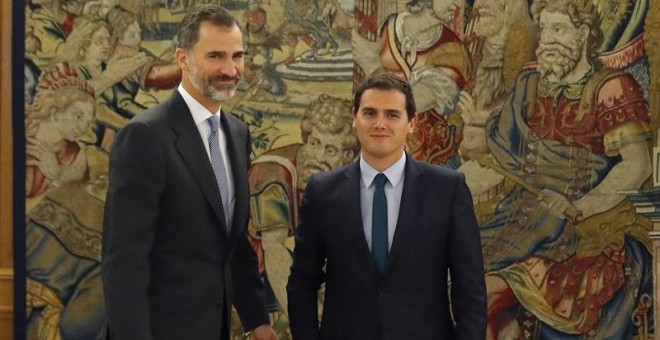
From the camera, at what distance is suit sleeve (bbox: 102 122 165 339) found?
320cm

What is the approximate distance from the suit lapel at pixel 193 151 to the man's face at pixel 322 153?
1.92m

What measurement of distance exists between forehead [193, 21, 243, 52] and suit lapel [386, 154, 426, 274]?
805mm

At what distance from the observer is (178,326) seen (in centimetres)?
335

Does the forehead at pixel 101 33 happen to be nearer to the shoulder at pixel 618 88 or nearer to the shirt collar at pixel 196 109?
the shirt collar at pixel 196 109

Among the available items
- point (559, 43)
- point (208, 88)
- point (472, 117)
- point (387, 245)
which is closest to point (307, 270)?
point (387, 245)

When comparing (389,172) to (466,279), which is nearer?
(466,279)

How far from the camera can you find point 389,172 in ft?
12.2

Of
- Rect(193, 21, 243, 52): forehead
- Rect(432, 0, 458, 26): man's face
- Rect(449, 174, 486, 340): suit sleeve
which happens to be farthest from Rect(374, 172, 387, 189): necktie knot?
Rect(432, 0, 458, 26): man's face

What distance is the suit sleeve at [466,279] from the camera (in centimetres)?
361

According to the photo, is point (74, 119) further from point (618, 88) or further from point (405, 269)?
point (618, 88)

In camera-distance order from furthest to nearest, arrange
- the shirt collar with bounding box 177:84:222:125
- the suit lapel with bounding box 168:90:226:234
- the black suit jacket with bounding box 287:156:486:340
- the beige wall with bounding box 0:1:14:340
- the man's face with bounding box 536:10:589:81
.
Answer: the man's face with bounding box 536:10:589:81, the beige wall with bounding box 0:1:14:340, the black suit jacket with bounding box 287:156:486:340, the shirt collar with bounding box 177:84:222:125, the suit lapel with bounding box 168:90:226:234

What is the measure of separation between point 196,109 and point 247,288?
71 cm

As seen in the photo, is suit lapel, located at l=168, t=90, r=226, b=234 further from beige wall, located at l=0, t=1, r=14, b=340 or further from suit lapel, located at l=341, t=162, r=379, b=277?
beige wall, located at l=0, t=1, r=14, b=340

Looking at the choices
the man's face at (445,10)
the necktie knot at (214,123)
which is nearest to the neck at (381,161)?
the necktie knot at (214,123)
